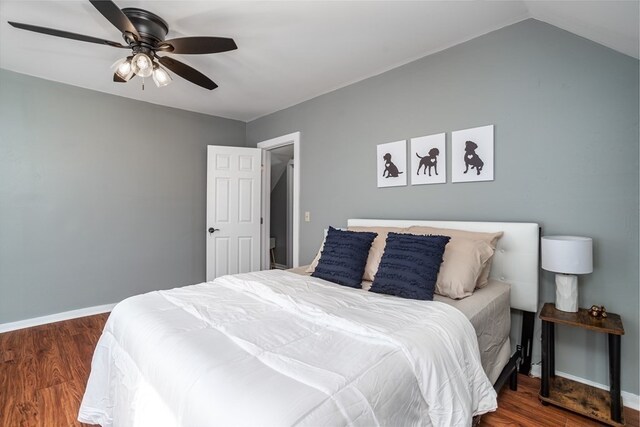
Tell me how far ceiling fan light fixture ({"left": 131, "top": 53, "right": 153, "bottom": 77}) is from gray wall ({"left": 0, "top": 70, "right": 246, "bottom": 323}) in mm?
1813

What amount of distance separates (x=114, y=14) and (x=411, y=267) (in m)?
2.14

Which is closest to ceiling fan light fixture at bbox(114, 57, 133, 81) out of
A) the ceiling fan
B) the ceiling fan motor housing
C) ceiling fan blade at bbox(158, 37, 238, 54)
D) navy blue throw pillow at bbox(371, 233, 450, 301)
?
the ceiling fan

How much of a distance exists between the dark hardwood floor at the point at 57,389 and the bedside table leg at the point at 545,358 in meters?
0.09

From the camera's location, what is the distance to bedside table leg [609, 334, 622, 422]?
4.99 ft

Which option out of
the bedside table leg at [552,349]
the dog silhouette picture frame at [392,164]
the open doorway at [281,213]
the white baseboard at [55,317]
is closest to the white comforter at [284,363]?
the bedside table leg at [552,349]

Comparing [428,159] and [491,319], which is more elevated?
[428,159]

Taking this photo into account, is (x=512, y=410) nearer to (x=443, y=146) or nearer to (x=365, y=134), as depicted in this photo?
(x=443, y=146)

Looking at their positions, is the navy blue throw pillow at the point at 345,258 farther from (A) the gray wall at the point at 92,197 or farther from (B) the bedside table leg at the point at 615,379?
(A) the gray wall at the point at 92,197

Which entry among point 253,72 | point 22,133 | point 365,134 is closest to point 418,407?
point 365,134

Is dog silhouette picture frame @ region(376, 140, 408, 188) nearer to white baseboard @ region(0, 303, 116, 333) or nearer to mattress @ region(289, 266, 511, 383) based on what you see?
mattress @ region(289, 266, 511, 383)

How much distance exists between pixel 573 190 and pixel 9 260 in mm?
4765

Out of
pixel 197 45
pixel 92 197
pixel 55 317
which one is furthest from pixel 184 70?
pixel 55 317

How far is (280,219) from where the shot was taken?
18.7 ft

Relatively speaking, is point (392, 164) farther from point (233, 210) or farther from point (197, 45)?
point (233, 210)
